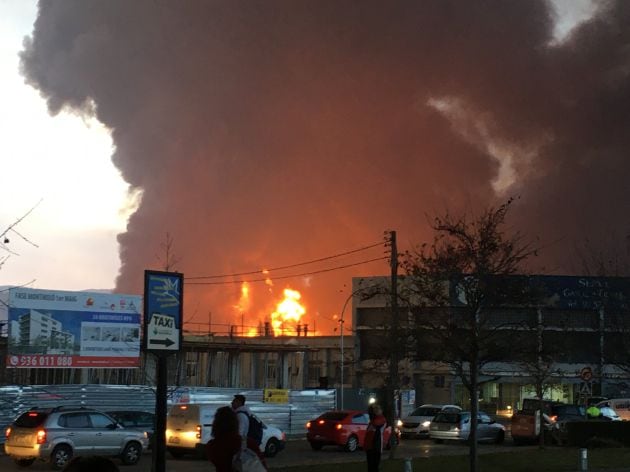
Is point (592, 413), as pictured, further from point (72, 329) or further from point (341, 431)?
point (72, 329)

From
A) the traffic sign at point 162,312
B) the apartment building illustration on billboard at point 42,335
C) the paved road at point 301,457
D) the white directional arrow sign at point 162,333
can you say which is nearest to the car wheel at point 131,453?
the paved road at point 301,457

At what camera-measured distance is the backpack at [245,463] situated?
7.49 meters

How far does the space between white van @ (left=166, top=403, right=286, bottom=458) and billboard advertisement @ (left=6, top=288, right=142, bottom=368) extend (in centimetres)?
1049

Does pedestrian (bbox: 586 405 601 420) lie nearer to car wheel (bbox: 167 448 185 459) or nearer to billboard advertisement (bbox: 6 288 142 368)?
car wheel (bbox: 167 448 185 459)

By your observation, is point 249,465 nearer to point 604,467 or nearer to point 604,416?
point 604,467

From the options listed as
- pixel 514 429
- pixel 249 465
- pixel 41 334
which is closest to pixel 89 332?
pixel 41 334

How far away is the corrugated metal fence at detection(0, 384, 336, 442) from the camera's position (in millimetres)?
28984

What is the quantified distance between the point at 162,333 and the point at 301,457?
Result: 1552 centimetres

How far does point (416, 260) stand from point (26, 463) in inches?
478

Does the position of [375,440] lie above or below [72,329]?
below

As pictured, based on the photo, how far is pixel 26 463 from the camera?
72.9ft

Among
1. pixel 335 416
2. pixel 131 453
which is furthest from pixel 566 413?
pixel 131 453

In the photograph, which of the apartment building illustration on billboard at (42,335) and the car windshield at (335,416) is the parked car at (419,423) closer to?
the car windshield at (335,416)

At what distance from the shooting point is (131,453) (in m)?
23.7
